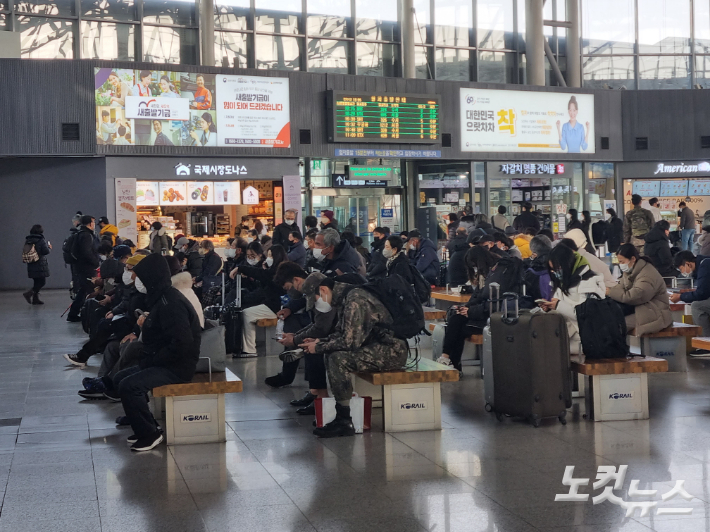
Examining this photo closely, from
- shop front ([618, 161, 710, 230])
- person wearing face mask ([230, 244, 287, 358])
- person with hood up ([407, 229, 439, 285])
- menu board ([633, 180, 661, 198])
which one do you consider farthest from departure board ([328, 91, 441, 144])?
person wearing face mask ([230, 244, 287, 358])

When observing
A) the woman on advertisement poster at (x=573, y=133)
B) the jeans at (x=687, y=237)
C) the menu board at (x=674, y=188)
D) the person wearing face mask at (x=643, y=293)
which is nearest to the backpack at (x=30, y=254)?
the person wearing face mask at (x=643, y=293)

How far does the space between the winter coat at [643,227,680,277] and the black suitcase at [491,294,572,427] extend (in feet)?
22.9

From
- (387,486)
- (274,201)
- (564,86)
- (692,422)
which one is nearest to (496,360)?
(692,422)

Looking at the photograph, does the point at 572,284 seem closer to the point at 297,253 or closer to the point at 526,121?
the point at 297,253

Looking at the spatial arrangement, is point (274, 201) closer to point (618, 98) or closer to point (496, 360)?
point (618, 98)

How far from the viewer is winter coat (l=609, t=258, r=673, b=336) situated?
30.1 feet

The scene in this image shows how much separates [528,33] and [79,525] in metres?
23.1

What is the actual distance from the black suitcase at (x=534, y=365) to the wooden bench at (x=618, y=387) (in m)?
0.21

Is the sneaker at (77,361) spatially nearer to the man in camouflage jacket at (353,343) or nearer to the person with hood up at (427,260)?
the man in camouflage jacket at (353,343)

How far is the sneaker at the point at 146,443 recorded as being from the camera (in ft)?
20.8

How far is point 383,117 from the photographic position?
21.4m

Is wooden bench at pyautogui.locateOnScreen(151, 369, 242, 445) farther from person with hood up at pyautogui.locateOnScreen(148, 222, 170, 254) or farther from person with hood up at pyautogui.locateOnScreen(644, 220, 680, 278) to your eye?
person with hood up at pyautogui.locateOnScreen(148, 222, 170, 254)

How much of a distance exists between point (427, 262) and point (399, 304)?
21.1 feet

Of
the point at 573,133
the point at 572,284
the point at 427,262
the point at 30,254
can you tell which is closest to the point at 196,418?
the point at 572,284
